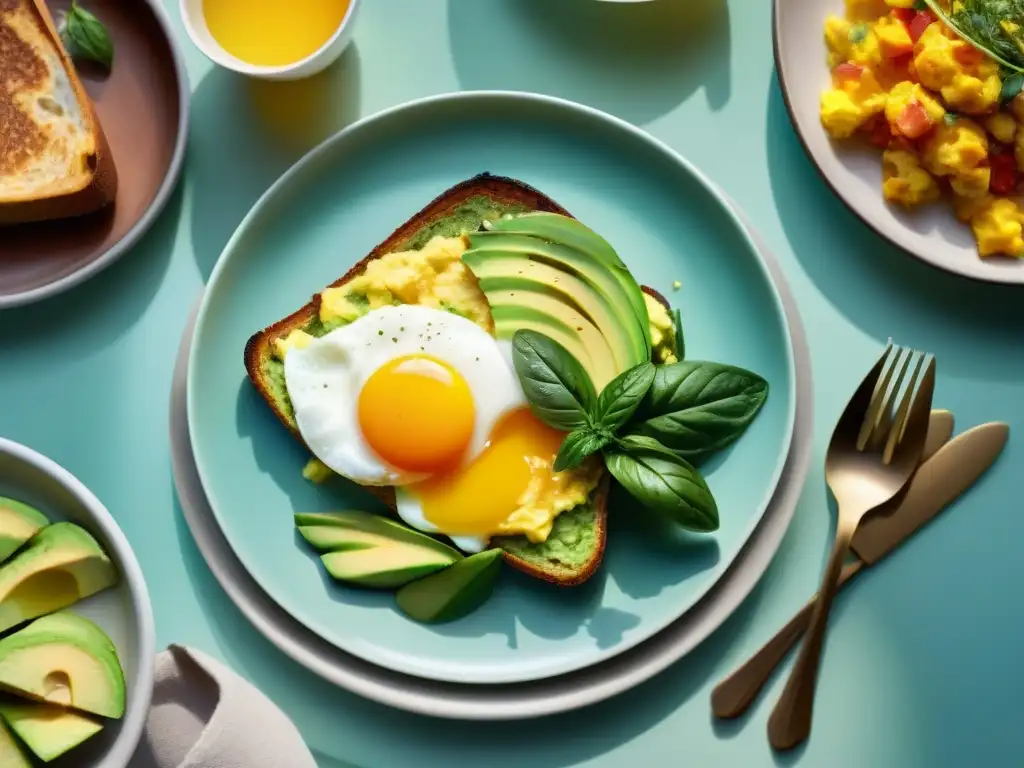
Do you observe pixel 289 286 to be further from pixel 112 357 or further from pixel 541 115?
pixel 541 115

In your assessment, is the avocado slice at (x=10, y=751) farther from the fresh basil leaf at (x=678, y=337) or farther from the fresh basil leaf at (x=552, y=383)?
the fresh basil leaf at (x=678, y=337)

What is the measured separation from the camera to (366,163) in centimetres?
235

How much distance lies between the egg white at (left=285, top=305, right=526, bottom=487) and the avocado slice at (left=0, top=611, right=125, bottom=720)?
0.60m

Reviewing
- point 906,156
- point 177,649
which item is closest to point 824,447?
point 906,156

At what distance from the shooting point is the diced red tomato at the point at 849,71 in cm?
229

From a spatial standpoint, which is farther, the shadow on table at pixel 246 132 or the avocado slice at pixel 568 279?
the shadow on table at pixel 246 132

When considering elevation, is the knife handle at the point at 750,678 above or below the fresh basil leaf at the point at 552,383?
below

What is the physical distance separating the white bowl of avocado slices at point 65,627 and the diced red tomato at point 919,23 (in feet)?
6.59

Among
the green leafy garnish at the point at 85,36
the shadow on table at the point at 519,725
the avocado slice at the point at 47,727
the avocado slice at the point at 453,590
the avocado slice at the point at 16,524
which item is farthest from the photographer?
the green leafy garnish at the point at 85,36

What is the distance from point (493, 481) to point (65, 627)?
0.87 meters

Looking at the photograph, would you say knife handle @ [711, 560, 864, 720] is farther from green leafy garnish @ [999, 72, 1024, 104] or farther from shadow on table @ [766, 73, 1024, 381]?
green leafy garnish @ [999, 72, 1024, 104]

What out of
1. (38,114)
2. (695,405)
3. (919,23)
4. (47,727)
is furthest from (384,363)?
(919,23)

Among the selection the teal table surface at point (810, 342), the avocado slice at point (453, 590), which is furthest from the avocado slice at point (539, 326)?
the teal table surface at point (810, 342)

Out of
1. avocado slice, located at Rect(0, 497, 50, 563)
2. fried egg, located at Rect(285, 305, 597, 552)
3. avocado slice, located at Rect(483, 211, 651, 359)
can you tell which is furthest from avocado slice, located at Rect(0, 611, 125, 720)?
avocado slice, located at Rect(483, 211, 651, 359)
